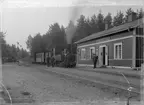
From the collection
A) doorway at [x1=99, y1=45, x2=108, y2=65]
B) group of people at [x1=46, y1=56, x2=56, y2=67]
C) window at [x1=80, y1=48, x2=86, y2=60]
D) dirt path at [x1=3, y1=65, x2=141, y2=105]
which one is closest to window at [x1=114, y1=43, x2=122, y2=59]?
doorway at [x1=99, y1=45, x2=108, y2=65]

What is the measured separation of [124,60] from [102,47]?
3.95 m

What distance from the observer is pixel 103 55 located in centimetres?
1762

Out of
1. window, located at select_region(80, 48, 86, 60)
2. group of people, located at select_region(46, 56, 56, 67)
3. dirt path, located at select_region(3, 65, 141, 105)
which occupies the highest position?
window, located at select_region(80, 48, 86, 60)

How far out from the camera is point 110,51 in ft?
53.6

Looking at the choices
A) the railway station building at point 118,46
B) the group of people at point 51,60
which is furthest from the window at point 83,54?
the group of people at point 51,60

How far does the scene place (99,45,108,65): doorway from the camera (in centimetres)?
1700

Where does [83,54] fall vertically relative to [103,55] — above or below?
above

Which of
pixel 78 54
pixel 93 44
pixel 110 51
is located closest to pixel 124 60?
pixel 110 51

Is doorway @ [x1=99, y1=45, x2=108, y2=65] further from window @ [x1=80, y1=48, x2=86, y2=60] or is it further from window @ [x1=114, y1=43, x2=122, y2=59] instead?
window @ [x1=80, y1=48, x2=86, y2=60]

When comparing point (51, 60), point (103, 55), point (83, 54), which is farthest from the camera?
point (83, 54)

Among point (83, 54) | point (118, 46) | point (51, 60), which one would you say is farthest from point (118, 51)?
point (51, 60)

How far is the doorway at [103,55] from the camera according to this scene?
17.0m

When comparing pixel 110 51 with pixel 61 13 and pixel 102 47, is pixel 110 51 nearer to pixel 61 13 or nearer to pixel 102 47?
pixel 102 47

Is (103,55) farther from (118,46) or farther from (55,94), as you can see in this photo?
(55,94)
